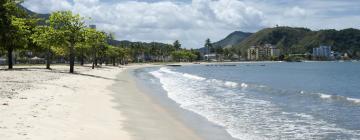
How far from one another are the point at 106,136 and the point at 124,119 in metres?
5.10

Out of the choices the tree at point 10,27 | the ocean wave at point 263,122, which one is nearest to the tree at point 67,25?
the tree at point 10,27

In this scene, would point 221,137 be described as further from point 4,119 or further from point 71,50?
point 71,50

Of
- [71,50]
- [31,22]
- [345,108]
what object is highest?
[31,22]

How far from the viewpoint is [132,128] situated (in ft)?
55.0

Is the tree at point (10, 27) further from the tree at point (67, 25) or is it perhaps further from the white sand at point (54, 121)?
the white sand at point (54, 121)

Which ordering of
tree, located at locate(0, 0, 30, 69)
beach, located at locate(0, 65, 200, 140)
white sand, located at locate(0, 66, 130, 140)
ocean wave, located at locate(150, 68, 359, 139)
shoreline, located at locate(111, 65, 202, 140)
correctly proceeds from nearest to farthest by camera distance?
white sand, located at locate(0, 66, 130, 140), beach, located at locate(0, 65, 200, 140), shoreline, located at locate(111, 65, 202, 140), ocean wave, located at locate(150, 68, 359, 139), tree, located at locate(0, 0, 30, 69)

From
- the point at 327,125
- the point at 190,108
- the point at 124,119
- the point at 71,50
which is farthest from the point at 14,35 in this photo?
the point at 327,125

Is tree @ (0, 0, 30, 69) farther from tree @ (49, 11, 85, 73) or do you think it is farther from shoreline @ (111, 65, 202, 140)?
shoreline @ (111, 65, 202, 140)

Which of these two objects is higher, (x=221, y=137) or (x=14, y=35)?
(x=14, y=35)

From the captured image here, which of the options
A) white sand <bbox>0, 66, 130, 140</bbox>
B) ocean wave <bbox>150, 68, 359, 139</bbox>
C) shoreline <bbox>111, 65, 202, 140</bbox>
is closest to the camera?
white sand <bbox>0, 66, 130, 140</bbox>

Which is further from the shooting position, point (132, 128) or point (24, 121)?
point (132, 128)

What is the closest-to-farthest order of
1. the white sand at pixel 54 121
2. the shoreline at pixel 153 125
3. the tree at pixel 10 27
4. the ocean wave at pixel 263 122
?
the white sand at pixel 54 121
the shoreline at pixel 153 125
the ocean wave at pixel 263 122
the tree at pixel 10 27

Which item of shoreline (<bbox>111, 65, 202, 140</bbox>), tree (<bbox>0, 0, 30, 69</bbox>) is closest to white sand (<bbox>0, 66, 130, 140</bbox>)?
shoreline (<bbox>111, 65, 202, 140</bbox>)

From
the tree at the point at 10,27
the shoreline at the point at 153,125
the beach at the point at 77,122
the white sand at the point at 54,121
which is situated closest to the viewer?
the white sand at the point at 54,121
